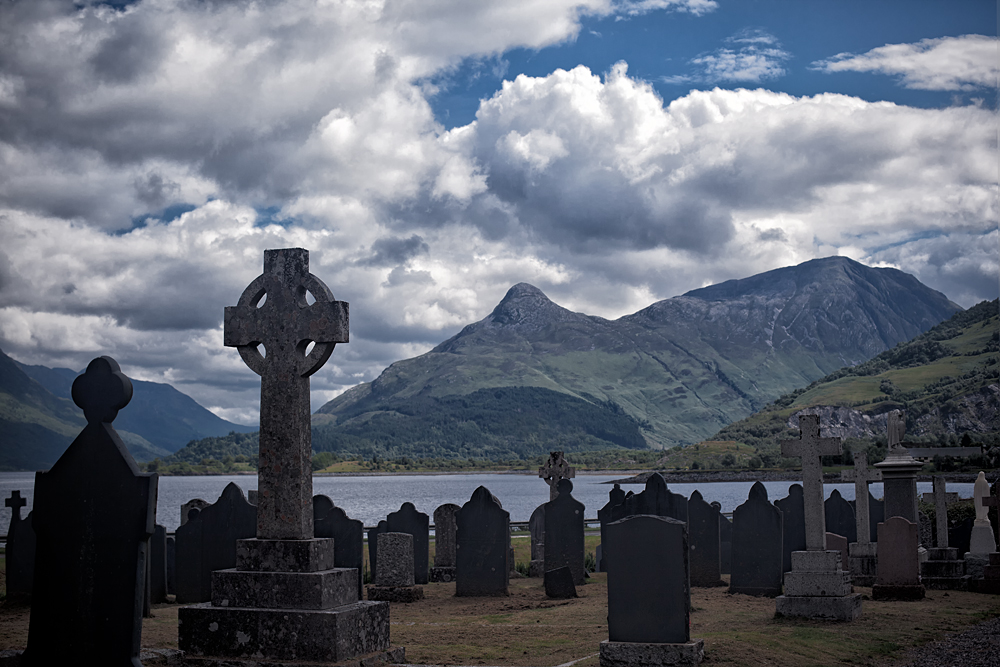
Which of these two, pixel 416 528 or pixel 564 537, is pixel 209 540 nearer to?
pixel 416 528

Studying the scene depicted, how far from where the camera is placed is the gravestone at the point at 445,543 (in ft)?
62.6

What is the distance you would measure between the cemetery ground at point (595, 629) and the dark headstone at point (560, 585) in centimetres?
25

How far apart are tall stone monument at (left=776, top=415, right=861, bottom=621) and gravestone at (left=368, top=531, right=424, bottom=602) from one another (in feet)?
20.2

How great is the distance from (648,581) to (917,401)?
160040mm

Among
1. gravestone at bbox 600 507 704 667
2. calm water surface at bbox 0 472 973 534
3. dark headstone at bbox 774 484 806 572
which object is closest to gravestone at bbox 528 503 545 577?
dark headstone at bbox 774 484 806 572

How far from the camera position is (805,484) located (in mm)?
13555

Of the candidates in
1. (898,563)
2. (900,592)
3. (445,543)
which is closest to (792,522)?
(898,563)

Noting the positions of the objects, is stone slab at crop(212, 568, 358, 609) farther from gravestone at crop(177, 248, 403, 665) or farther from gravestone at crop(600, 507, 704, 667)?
gravestone at crop(600, 507, 704, 667)

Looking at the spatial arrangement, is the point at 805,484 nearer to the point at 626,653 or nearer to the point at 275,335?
the point at 626,653

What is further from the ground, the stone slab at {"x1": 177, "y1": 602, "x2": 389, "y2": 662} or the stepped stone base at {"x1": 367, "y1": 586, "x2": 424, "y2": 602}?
the stone slab at {"x1": 177, "y1": 602, "x2": 389, "y2": 662}

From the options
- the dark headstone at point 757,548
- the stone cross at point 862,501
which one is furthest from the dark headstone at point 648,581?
the stone cross at point 862,501

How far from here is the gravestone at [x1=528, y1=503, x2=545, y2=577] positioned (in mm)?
19938

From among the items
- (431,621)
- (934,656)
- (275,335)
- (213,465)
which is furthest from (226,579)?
(213,465)

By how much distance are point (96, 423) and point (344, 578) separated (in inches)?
176
